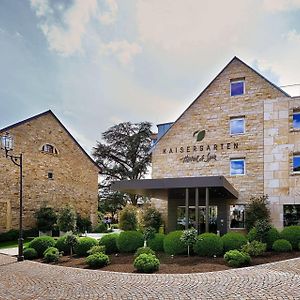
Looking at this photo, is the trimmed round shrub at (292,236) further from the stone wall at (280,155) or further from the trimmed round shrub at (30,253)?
the trimmed round shrub at (30,253)

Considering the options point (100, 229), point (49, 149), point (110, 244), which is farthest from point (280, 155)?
point (49, 149)

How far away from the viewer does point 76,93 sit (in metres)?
17.2

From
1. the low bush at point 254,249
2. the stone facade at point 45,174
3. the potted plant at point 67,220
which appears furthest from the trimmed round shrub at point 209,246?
the stone facade at point 45,174

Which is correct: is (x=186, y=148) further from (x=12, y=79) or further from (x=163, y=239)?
(x=12, y=79)

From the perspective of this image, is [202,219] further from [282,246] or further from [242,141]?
[282,246]

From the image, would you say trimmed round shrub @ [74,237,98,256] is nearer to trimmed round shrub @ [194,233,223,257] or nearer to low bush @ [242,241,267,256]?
trimmed round shrub @ [194,233,223,257]

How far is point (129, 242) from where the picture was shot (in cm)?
1598

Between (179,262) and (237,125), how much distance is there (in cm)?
1094

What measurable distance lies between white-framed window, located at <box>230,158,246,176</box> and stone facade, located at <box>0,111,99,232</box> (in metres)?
14.7

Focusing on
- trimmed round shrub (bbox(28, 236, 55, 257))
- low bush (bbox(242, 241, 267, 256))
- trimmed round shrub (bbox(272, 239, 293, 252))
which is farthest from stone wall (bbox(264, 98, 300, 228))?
trimmed round shrub (bbox(28, 236, 55, 257))

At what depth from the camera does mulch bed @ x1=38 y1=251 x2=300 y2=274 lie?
12.3m

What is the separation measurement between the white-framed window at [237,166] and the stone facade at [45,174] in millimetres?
14667

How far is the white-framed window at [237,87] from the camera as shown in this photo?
22.2 meters

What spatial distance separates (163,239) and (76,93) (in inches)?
303
